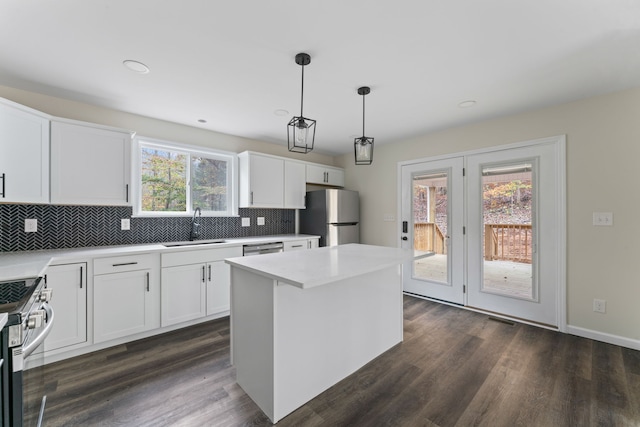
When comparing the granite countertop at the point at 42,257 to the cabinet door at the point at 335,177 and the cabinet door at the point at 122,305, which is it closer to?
the cabinet door at the point at 122,305

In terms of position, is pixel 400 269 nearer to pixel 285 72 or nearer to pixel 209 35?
pixel 285 72

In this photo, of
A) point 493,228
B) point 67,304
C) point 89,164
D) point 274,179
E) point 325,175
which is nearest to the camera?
point 67,304

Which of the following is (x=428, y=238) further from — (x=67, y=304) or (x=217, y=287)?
(x=67, y=304)

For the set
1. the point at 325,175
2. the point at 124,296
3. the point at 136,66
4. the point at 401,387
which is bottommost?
the point at 401,387

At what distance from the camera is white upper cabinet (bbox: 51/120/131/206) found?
238 cm

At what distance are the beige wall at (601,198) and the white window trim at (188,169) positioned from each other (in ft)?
11.8

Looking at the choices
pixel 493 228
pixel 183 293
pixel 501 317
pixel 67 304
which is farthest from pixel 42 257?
pixel 501 317

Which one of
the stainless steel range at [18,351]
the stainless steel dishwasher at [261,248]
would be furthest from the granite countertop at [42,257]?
the stainless steel range at [18,351]

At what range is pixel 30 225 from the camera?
95.9 inches

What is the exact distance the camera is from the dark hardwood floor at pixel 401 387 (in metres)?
1.61

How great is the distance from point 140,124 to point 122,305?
2013 mm

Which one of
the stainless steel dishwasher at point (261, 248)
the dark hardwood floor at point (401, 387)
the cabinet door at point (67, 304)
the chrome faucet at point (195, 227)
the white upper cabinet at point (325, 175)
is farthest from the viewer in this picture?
the white upper cabinet at point (325, 175)

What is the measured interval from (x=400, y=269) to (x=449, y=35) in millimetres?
1865

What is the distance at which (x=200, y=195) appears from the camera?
358 cm
